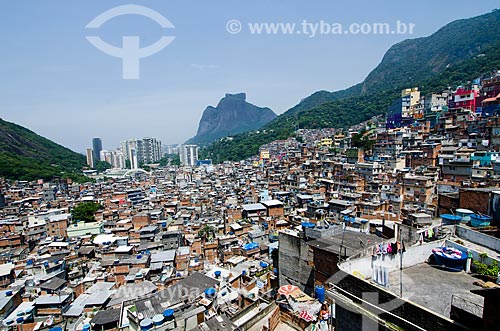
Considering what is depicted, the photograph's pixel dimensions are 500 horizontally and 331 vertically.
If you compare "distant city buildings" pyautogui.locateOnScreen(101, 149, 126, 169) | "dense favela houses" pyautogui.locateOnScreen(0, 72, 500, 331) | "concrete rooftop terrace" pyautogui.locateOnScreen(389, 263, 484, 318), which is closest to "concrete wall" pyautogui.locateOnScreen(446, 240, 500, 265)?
"dense favela houses" pyautogui.locateOnScreen(0, 72, 500, 331)

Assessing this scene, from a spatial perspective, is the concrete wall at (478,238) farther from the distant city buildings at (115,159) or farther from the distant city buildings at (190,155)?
the distant city buildings at (115,159)

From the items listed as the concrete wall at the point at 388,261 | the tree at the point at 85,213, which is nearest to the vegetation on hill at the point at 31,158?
the tree at the point at 85,213

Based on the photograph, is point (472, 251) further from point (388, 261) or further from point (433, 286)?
point (388, 261)

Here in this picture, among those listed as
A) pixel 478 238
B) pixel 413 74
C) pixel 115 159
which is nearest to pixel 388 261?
Result: pixel 478 238

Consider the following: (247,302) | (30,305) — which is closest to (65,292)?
(30,305)

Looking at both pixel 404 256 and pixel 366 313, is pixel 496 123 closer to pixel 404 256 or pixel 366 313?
pixel 404 256

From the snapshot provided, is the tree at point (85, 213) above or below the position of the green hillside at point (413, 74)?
below

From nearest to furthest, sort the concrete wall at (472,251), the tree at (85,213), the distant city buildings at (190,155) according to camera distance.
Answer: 1. the concrete wall at (472,251)
2. the tree at (85,213)
3. the distant city buildings at (190,155)
